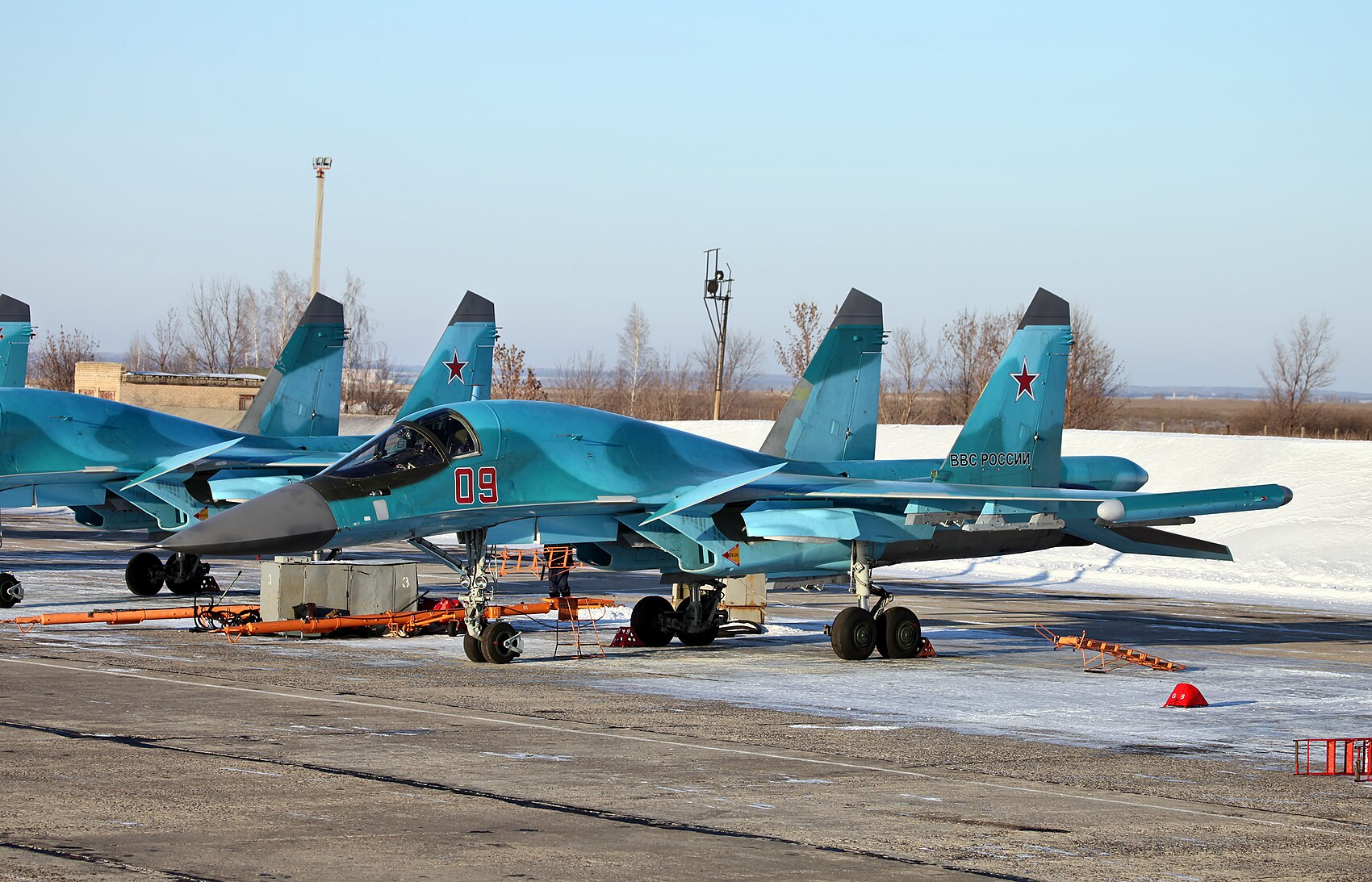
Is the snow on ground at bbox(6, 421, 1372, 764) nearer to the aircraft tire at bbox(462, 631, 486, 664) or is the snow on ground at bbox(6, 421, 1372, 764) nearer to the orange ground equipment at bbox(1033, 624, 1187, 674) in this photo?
the orange ground equipment at bbox(1033, 624, 1187, 674)

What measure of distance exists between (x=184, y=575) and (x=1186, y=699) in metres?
16.0

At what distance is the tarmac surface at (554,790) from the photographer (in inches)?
318

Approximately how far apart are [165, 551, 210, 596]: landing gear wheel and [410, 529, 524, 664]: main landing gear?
885 centimetres

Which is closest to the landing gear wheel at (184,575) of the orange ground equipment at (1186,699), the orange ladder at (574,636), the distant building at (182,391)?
the orange ladder at (574,636)

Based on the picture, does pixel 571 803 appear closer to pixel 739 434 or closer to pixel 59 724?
pixel 59 724

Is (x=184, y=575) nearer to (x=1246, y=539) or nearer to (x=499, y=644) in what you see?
(x=499, y=644)

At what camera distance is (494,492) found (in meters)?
16.9

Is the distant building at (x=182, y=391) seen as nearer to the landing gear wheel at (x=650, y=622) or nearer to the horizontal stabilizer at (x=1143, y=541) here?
the landing gear wheel at (x=650, y=622)

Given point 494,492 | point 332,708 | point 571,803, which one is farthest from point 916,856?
point 494,492

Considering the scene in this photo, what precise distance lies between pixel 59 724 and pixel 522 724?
11.7 ft

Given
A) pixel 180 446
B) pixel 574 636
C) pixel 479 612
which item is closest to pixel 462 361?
pixel 180 446

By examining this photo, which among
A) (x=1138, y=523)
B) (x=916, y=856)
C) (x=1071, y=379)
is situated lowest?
(x=916, y=856)

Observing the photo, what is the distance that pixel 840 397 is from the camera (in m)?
20.8

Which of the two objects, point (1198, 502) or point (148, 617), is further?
point (148, 617)
